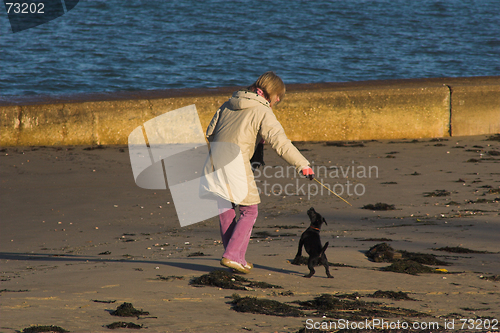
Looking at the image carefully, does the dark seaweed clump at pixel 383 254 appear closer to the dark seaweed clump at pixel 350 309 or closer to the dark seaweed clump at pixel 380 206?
the dark seaweed clump at pixel 350 309

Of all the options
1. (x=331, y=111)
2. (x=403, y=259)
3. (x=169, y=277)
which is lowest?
(x=331, y=111)

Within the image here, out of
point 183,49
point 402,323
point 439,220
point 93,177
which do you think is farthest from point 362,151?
point 183,49

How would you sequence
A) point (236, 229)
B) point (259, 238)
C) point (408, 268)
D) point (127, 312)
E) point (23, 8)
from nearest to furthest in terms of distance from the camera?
point (127, 312) → point (236, 229) → point (408, 268) → point (259, 238) → point (23, 8)

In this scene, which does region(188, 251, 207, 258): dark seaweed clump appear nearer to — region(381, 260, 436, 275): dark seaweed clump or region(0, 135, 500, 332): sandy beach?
region(0, 135, 500, 332): sandy beach

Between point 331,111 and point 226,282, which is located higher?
point 226,282

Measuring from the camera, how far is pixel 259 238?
571 cm

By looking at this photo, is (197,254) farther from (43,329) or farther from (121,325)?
(43,329)

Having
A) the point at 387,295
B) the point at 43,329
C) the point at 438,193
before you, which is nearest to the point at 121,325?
the point at 43,329

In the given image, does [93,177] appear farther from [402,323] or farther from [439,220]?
[402,323]

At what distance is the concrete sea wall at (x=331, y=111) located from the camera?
30.8ft

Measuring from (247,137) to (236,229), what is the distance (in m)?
0.68

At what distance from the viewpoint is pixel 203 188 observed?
14.4 feet

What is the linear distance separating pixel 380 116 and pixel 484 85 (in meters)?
1.79

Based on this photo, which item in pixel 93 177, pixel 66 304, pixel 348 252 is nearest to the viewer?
pixel 66 304
